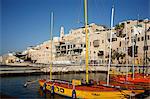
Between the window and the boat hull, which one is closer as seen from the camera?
the boat hull

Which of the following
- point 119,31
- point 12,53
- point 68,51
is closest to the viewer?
point 119,31

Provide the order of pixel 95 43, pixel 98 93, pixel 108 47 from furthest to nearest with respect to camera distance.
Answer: pixel 95 43 < pixel 108 47 < pixel 98 93

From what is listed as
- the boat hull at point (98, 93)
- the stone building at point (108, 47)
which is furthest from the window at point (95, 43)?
the boat hull at point (98, 93)

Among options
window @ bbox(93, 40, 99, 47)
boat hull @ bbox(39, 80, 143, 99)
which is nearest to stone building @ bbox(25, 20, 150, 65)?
window @ bbox(93, 40, 99, 47)

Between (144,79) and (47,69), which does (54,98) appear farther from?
(47,69)

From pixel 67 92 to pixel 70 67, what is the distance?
132 feet

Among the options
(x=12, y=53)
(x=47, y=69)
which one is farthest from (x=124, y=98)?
(x=12, y=53)

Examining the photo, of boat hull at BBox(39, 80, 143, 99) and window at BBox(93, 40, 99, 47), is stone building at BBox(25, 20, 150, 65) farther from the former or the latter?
boat hull at BBox(39, 80, 143, 99)

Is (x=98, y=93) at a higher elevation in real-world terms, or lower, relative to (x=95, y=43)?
lower

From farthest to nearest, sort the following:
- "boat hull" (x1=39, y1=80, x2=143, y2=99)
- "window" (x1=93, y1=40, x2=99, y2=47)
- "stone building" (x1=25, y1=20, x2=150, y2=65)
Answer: "window" (x1=93, y1=40, x2=99, y2=47)
"stone building" (x1=25, y1=20, x2=150, y2=65)
"boat hull" (x1=39, y1=80, x2=143, y2=99)

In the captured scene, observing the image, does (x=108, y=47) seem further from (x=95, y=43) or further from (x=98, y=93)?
(x=98, y=93)

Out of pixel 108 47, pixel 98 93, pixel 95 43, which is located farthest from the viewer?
pixel 95 43

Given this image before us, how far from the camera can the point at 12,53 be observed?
489ft

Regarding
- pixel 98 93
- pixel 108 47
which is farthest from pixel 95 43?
pixel 98 93
